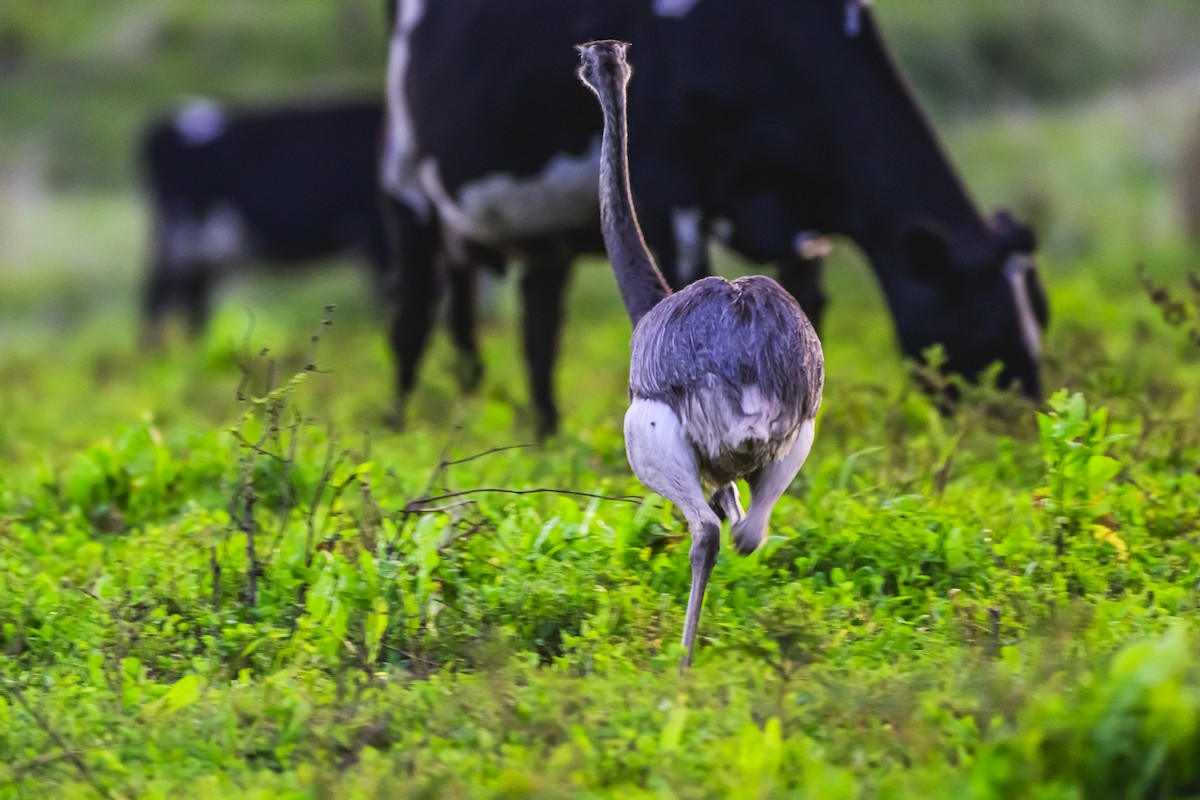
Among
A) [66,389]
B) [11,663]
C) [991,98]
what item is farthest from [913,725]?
[991,98]

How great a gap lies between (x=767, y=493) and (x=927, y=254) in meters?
2.29

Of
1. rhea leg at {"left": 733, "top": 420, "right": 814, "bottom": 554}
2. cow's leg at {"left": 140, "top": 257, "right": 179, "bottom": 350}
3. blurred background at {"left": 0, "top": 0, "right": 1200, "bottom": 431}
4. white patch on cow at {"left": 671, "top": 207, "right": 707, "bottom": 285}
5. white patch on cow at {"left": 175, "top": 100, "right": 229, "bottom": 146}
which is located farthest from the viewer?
white patch on cow at {"left": 175, "top": 100, "right": 229, "bottom": 146}

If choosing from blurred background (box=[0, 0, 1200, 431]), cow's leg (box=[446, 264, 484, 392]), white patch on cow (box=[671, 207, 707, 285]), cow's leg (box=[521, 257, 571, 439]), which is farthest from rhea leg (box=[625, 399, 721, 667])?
blurred background (box=[0, 0, 1200, 431])

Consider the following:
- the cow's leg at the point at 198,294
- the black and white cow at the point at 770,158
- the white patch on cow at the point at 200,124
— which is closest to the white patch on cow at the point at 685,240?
the black and white cow at the point at 770,158

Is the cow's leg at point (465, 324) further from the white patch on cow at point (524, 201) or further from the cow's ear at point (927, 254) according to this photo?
the cow's ear at point (927, 254)

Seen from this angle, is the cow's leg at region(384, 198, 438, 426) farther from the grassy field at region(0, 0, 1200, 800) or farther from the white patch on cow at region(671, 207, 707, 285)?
the white patch on cow at region(671, 207, 707, 285)

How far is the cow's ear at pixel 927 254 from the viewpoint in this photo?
581 centimetres

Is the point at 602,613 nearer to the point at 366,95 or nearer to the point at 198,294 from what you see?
the point at 198,294

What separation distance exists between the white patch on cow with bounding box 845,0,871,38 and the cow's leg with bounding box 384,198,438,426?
92.0 inches

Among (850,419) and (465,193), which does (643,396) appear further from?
(465,193)

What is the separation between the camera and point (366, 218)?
47.2 ft

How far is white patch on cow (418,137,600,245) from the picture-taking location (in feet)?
21.5

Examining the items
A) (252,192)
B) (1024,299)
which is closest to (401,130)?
(1024,299)

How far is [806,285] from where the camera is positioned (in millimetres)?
6574
